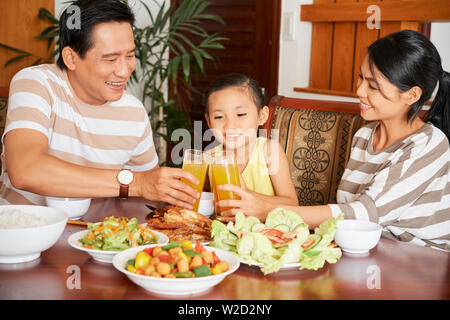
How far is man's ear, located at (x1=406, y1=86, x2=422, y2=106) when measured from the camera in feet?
5.92

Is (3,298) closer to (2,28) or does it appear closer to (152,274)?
(152,274)

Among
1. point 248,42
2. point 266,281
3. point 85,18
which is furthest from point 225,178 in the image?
point 248,42

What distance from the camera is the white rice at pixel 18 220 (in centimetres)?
122

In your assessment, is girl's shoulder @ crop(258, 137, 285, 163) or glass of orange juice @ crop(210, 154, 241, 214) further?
girl's shoulder @ crop(258, 137, 285, 163)

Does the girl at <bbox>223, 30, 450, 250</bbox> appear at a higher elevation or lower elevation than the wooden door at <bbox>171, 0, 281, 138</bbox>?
lower

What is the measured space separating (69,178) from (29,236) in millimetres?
474

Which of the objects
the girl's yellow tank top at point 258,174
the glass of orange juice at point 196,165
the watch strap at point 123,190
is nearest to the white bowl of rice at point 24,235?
the watch strap at point 123,190

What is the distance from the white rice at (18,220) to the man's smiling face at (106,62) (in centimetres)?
85

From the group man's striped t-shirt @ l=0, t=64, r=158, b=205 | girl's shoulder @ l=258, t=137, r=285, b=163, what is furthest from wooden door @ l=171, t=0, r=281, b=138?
man's striped t-shirt @ l=0, t=64, r=158, b=205

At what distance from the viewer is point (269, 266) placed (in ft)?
3.81

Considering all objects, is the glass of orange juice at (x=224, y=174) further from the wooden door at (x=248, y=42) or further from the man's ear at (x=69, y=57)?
the wooden door at (x=248, y=42)

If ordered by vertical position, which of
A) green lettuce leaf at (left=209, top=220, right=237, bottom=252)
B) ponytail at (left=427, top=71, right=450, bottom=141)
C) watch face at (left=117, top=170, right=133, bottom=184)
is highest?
ponytail at (left=427, top=71, right=450, bottom=141)

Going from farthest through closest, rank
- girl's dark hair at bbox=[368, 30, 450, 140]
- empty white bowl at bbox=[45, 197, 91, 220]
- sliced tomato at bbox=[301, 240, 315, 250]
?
girl's dark hair at bbox=[368, 30, 450, 140], empty white bowl at bbox=[45, 197, 91, 220], sliced tomato at bbox=[301, 240, 315, 250]

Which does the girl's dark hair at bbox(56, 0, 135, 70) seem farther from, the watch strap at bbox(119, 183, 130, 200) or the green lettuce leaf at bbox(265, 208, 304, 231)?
the green lettuce leaf at bbox(265, 208, 304, 231)
